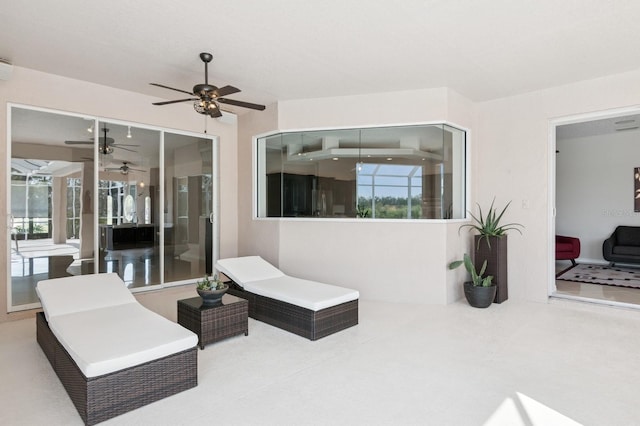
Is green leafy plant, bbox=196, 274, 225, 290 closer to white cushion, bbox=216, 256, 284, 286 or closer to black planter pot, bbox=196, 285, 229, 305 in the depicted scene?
black planter pot, bbox=196, 285, 229, 305

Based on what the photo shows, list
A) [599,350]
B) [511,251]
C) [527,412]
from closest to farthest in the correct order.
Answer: [527,412]
[599,350]
[511,251]

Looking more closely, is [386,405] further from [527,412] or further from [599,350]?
[599,350]

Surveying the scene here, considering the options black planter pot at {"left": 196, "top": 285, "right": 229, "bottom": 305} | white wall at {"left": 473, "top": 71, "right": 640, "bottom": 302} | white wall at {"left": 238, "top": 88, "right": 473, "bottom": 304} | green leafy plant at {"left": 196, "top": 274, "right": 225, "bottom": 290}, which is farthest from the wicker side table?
white wall at {"left": 473, "top": 71, "right": 640, "bottom": 302}

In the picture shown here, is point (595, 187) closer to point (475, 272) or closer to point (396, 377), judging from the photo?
point (475, 272)

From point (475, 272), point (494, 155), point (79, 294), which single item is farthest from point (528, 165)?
point (79, 294)

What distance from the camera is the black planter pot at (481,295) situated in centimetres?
457

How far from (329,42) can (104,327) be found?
3135 millimetres

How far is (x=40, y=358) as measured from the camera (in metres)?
3.09

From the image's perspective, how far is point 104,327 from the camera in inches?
108

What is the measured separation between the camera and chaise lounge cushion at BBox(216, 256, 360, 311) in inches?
142

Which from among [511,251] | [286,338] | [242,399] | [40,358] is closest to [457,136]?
[511,251]

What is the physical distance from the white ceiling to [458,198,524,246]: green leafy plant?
66.1 inches

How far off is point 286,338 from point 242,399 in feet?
3.77

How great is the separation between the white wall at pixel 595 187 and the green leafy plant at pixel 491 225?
405cm
